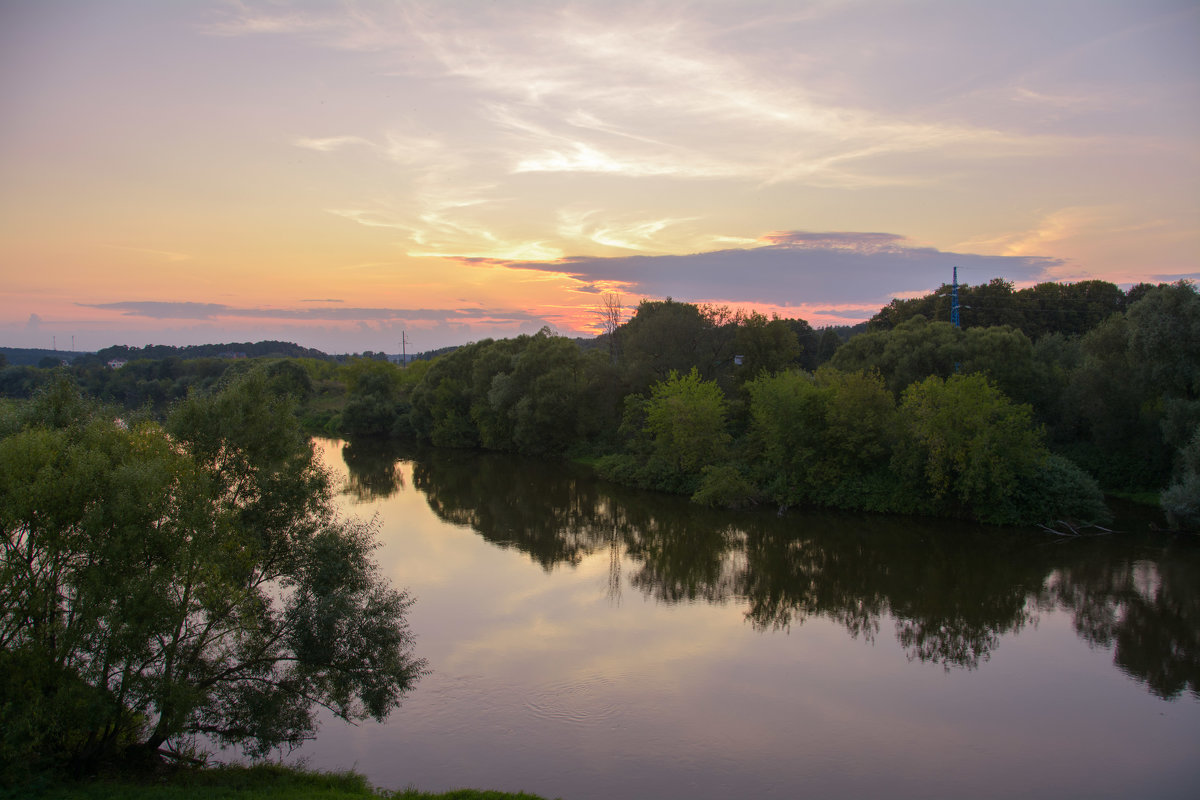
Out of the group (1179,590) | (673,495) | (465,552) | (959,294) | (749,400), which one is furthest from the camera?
(959,294)

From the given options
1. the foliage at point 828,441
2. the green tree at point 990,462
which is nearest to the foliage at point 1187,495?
the green tree at point 990,462

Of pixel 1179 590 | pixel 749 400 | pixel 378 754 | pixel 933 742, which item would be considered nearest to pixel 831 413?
pixel 749 400

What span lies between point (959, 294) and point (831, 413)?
80.8 feet

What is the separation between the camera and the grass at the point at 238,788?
10.1 m

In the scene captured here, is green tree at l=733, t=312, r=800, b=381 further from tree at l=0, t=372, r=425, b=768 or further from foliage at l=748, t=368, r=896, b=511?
tree at l=0, t=372, r=425, b=768

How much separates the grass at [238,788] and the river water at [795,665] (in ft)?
2.48

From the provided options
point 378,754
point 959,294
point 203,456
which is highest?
point 959,294

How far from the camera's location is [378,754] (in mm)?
12938

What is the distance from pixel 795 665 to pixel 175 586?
1269 cm

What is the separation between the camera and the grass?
10.1 meters

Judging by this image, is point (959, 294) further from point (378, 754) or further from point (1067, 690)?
point (378, 754)

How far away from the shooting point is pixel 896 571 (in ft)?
76.1

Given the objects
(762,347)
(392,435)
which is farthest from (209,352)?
(762,347)

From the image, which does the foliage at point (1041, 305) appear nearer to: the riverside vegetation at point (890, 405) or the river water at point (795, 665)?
the riverside vegetation at point (890, 405)
